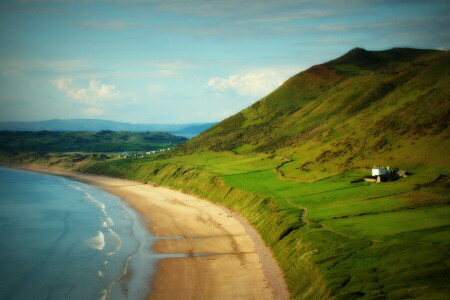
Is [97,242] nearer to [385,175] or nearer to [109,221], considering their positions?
[109,221]

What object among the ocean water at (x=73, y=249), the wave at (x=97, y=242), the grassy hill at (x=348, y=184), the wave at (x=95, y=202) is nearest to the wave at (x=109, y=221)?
the ocean water at (x=73, y=249)

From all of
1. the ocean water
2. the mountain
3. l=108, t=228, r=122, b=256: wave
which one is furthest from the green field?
l=108, t=228, r=122, b=256: wave

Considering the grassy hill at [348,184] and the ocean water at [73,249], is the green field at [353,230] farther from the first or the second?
the ocean water at [73,249]

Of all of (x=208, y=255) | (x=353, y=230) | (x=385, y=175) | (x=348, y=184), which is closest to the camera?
(x=353, y=230)

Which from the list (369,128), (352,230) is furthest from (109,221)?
(369,128)

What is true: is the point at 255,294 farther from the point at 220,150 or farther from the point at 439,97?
the point at 220,150

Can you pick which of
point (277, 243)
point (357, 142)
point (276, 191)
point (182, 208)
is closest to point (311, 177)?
point (276, 191)

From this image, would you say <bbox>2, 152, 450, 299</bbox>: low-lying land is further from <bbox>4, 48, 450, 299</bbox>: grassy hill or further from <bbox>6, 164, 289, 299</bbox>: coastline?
<bbox>6, 164, 289, 299</bbox>: coastline
